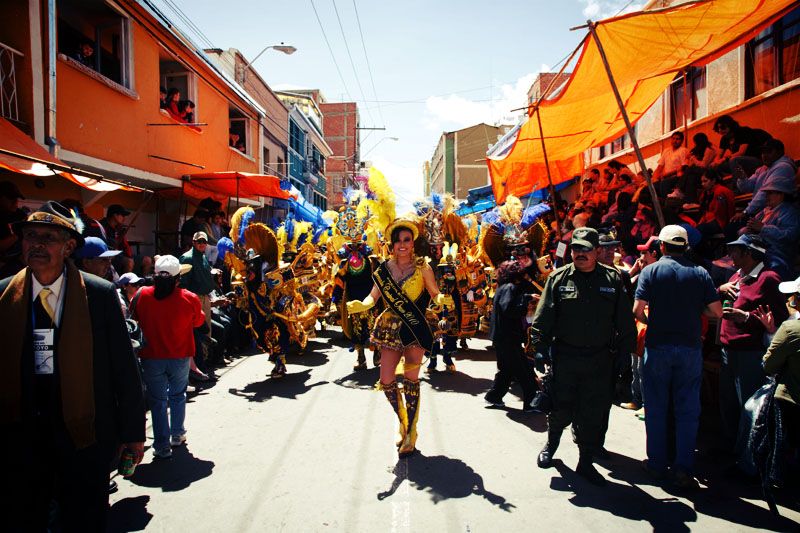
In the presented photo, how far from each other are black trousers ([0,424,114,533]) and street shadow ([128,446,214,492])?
4.47 feet

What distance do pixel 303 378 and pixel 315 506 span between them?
3.54 m

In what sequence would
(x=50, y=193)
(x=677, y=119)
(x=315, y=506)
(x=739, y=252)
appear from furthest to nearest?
(x=677, y=119) → (x=50, y=193) → (x=739, y=252) → (x=315, y=506)

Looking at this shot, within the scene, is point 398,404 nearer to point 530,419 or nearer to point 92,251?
point 530,419

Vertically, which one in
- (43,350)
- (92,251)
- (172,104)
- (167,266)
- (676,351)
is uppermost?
(172,104)

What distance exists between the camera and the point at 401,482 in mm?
3572

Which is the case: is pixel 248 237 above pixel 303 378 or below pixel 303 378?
above

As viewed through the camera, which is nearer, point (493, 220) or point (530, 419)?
point (530, 419)

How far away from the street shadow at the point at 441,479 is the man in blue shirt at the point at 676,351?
141cm

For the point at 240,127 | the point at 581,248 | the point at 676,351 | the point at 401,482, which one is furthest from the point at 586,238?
the point at 240,127

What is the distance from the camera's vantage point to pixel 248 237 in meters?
6.89

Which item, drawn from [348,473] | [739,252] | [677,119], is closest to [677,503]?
[739,252]

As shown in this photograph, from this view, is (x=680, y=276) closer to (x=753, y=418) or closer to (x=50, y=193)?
(x=753, y=418)

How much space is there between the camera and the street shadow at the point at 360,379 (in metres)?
6.21

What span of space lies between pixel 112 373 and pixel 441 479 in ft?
8.21
